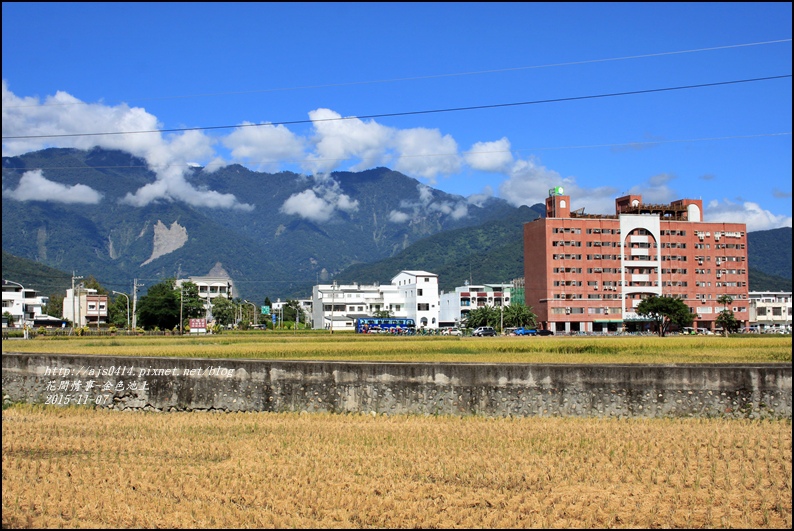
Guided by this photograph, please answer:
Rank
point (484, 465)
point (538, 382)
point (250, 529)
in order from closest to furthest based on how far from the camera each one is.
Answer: point (250, 529) → point (484, 465) → point (538, 382)

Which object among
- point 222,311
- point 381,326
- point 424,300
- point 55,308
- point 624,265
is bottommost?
point 381,326

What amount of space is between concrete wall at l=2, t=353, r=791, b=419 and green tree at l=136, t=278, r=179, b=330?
8009 centimetres

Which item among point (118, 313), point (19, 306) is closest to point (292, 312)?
point (118, 313)

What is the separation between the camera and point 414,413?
20312mm

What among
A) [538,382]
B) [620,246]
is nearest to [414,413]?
[538,382]

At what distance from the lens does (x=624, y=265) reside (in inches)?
3964

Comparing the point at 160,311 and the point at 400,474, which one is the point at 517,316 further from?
the point at 400,474

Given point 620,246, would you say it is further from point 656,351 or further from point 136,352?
point 136,352

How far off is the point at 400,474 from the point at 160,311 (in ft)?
304

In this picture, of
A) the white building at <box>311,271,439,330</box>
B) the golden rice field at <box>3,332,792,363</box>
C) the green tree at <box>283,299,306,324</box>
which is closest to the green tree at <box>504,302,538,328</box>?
the white building at <box>311,271,439,330</box>

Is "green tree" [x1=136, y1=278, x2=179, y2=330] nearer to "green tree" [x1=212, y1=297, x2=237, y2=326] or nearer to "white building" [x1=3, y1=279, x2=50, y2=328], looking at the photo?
"green tree" [x1=212, y1=297, x2=237, y2=326]

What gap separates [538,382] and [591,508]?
9.32m

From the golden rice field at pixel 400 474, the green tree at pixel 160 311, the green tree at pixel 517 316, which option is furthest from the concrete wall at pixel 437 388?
the green tree at pixel 160 311

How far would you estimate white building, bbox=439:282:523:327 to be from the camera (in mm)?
123438
